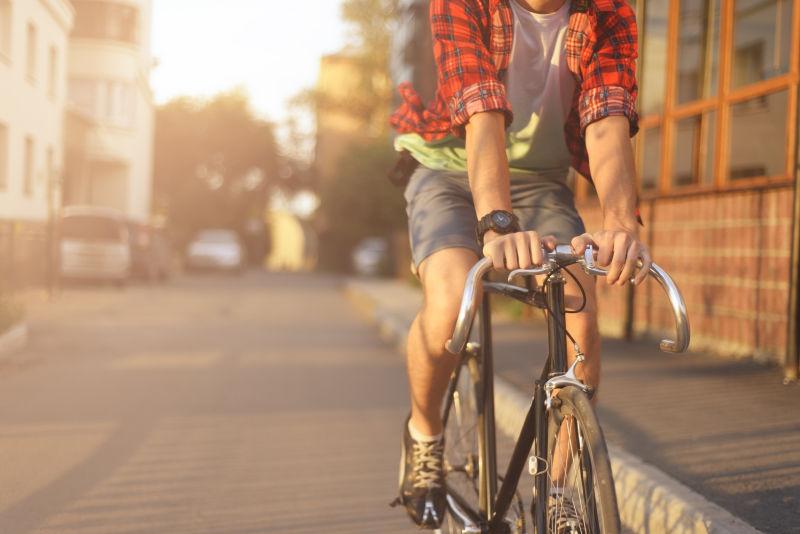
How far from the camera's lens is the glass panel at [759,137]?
25.9 ft

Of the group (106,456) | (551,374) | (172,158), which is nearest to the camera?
(551,374)

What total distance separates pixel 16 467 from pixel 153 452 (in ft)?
2.23

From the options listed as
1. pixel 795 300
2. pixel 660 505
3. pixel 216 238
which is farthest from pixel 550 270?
pixel 216 238

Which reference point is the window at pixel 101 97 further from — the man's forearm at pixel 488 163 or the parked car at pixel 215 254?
the man's forearm at pixel 488 163

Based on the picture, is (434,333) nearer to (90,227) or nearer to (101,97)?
(90,227)

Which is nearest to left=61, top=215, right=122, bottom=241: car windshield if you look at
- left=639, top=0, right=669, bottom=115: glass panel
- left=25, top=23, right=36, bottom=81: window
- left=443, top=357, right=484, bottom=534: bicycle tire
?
left=25, top=23, right=36, bottom=81: window

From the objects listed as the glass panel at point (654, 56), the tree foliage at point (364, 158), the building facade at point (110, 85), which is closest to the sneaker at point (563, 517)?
the glass panel at point (654, 56)

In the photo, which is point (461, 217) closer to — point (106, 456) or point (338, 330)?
point (106, 456)

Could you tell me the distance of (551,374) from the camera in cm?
248

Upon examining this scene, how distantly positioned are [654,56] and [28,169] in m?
14.0

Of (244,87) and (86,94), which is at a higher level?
(244,87)

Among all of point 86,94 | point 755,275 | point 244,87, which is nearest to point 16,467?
point 755,275

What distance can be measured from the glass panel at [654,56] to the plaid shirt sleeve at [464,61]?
24.6 feet

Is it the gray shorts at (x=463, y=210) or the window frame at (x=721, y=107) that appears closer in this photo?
the gray shorts at (x=463, y=210)
